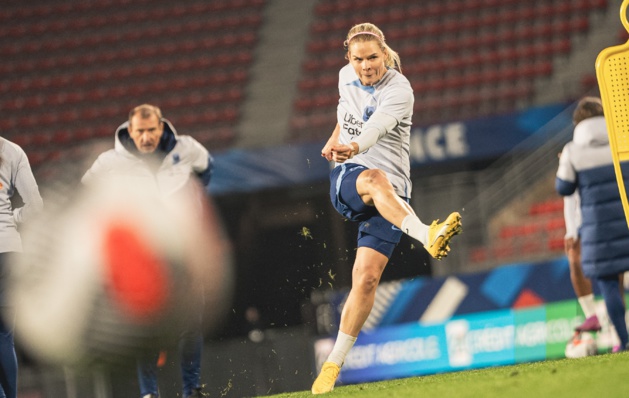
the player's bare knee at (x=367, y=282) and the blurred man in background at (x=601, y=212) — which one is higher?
the blurred man in background at (x=601, y=212)

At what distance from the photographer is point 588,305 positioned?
7348 millimetres

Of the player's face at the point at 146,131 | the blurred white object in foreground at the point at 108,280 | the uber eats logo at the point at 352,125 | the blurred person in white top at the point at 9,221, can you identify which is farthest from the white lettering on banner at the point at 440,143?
the blurred person in white top at the point at 9,221

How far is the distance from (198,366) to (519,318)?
11.1 feet

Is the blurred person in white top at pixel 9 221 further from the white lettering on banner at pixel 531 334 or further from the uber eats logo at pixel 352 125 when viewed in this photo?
the white lettering on banner at pixel 531 334

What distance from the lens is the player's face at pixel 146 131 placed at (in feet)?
19.5

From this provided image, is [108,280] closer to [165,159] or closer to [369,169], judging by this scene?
[165,159]

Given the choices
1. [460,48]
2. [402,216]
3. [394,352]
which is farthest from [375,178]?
[460,48]

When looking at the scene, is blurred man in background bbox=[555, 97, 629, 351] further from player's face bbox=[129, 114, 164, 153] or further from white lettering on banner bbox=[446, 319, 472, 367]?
player's face bbox=[129, 114, 164, 153]

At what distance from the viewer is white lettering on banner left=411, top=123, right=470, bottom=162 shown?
12.4m

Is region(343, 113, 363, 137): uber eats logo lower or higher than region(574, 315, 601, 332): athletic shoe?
higher

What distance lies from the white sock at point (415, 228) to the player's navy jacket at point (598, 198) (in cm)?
203

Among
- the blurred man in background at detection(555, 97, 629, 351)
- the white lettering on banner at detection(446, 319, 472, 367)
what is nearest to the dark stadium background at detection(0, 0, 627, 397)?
the white lettering on banner at detection(446, 319, 472, 367)

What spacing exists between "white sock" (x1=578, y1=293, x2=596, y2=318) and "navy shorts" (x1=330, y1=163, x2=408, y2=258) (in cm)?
261

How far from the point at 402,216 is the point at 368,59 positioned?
2.81 feet
